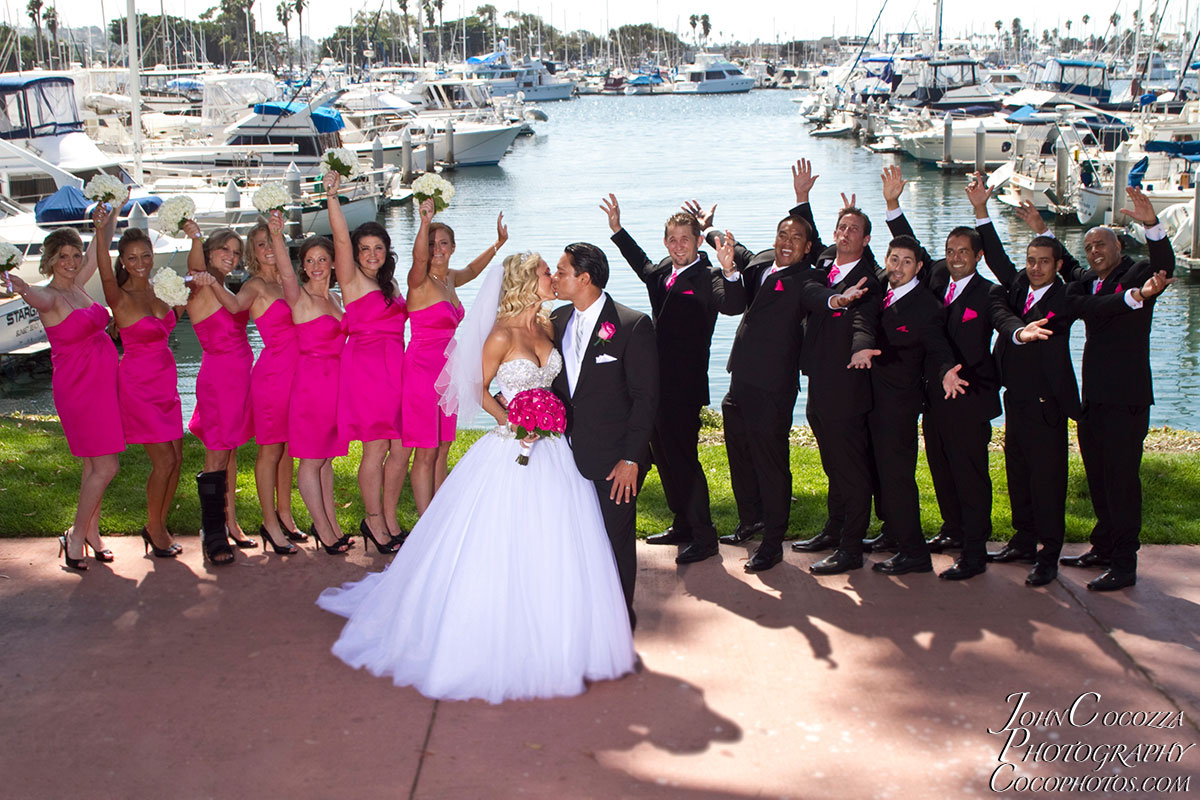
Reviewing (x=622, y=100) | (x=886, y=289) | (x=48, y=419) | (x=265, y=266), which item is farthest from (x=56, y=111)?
(x=622, y=100)

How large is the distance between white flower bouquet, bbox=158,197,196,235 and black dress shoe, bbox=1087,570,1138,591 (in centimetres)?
577

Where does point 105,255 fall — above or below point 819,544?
above

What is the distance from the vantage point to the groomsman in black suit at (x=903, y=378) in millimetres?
6211

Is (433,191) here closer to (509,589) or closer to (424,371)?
(424,371)

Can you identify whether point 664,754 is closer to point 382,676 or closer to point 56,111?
point 382,676

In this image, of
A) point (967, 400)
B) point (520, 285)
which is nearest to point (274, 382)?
point (520, 285)

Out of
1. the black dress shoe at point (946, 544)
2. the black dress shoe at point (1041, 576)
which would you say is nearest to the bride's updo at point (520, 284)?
the black dress shoe at point (946, 544)

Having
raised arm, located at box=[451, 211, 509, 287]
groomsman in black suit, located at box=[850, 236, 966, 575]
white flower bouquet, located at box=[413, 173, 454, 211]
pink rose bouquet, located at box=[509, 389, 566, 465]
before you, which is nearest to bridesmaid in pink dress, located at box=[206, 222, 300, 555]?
white flower bouquet, located at box=[413, 173, 454, 211]

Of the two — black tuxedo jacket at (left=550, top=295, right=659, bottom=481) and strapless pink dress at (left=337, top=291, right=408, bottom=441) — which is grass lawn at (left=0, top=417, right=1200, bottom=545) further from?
black tuxedo jacket at (left=550, top=295, right=659, bottom=481)

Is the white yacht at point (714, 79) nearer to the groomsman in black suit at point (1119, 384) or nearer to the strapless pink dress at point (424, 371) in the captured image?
the strapless pink dress at point (424, 371)

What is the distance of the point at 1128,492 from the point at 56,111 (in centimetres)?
2837

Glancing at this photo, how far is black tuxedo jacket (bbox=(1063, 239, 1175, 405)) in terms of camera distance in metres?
5.96

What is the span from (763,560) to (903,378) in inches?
53.6

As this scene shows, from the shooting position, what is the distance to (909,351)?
20.6ft
